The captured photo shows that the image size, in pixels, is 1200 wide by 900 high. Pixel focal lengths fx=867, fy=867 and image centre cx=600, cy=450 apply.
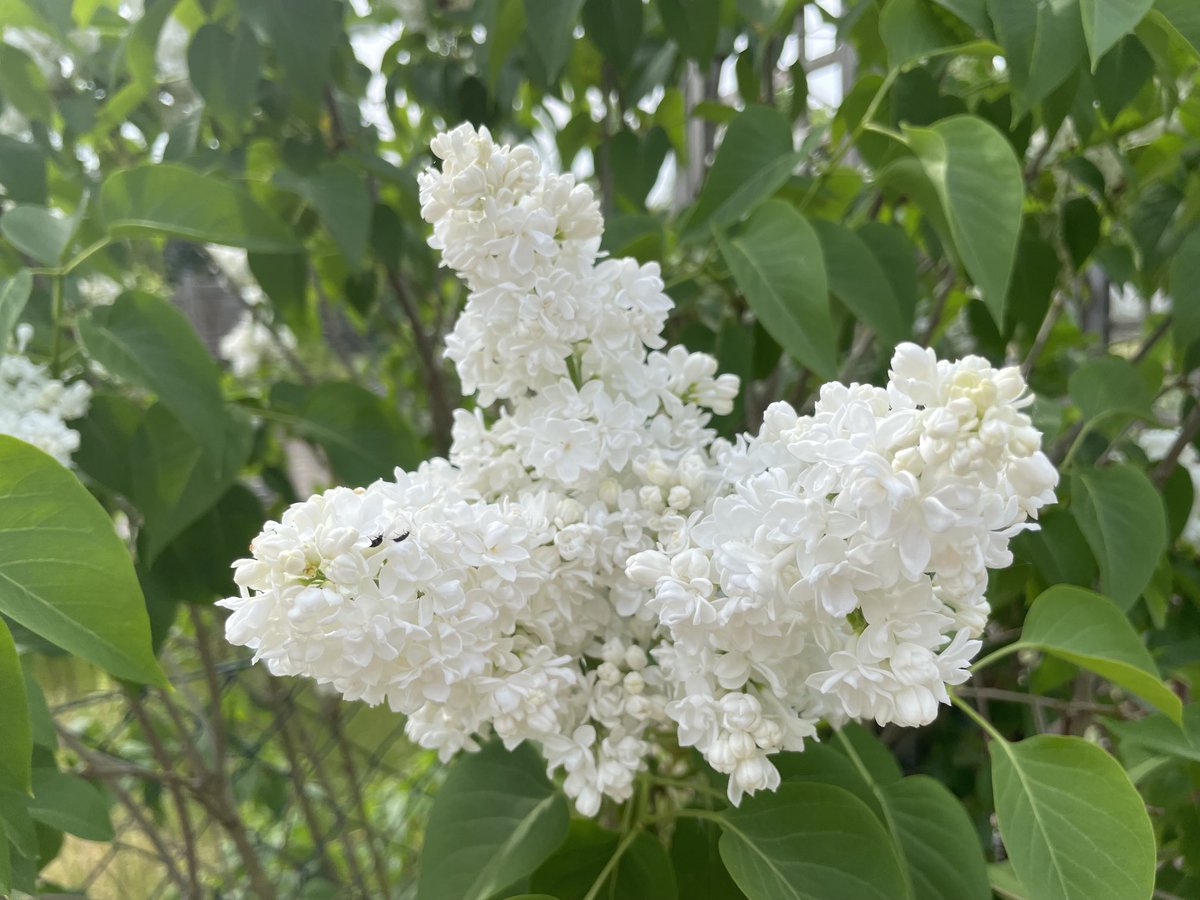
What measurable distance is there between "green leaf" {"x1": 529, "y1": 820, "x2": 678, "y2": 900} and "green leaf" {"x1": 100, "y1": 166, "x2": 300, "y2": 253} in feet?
1.32

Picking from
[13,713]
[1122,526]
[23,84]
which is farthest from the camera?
[23,84]

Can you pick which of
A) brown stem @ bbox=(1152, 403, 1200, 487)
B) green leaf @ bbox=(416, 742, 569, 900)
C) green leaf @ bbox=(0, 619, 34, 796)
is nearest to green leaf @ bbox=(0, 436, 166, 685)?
green leaf @ bbox=(0, 619, 34, 796)

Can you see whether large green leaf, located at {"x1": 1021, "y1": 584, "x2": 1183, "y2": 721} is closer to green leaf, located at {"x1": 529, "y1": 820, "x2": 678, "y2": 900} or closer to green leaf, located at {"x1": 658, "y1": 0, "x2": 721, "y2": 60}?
green leaf, located at {"x1": 529, "y1": 820, "x2": 678, "y2": 900}

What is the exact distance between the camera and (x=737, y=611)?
0.31 metres

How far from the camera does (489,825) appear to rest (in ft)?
1.40

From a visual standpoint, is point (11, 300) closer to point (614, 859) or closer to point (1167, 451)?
point (614, 859)

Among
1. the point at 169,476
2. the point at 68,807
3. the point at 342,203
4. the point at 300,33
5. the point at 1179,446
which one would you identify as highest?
the point at 300,33

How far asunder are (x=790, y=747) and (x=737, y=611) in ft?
0.26

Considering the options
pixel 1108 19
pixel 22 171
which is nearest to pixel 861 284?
pixel 1108 19

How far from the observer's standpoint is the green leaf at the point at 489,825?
40cm

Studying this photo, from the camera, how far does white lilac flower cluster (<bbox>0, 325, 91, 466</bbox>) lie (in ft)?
1.65

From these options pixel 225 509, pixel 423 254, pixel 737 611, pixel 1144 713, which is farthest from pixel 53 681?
pixel 1144 713

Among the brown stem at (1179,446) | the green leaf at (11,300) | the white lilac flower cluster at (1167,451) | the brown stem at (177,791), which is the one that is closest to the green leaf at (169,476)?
the green leaf at (11,300)

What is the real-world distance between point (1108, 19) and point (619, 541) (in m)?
0.32
